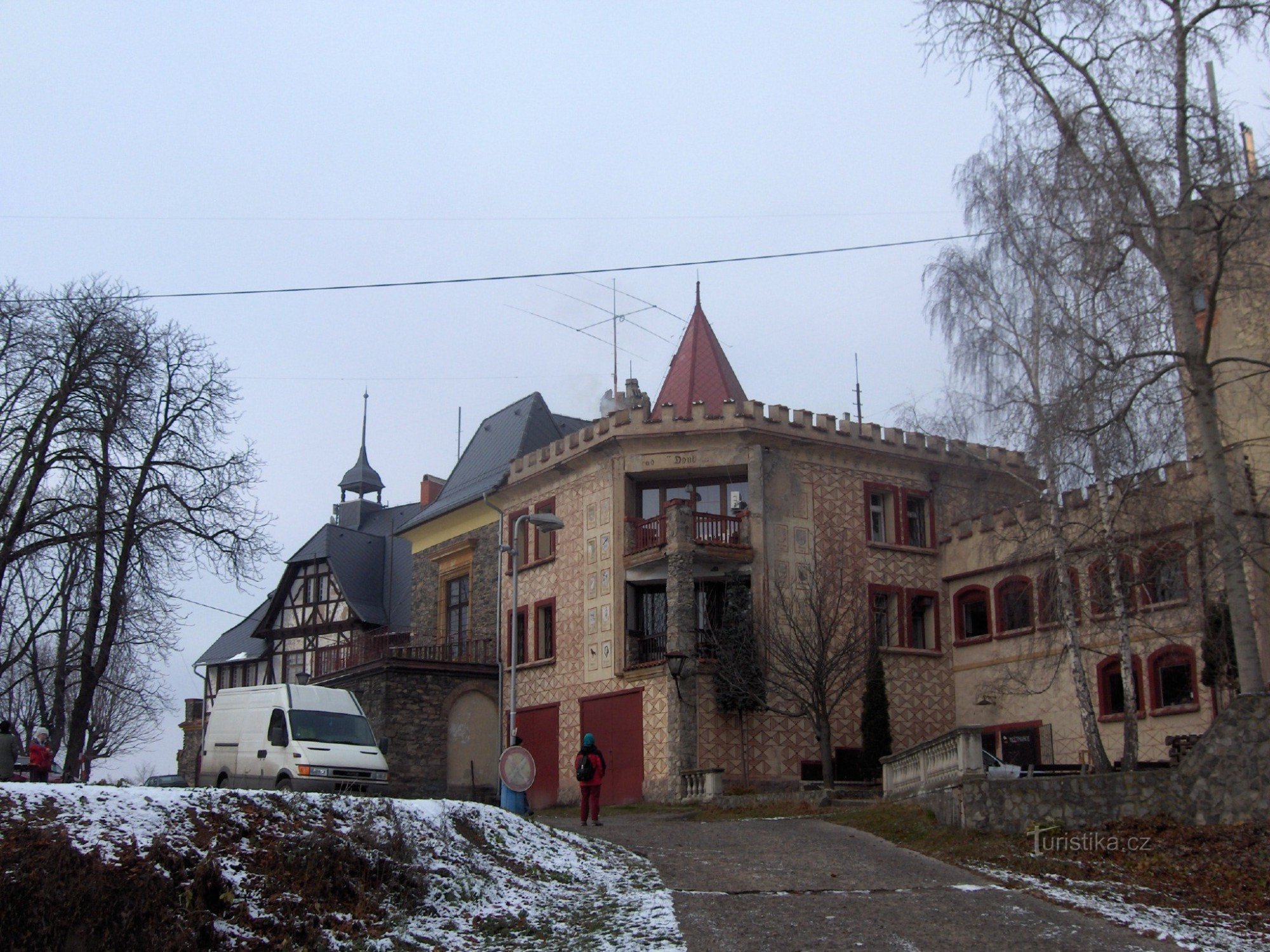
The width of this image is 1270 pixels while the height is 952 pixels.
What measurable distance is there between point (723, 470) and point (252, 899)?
2288 centimetres

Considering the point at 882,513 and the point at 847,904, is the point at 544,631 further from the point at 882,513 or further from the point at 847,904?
the point at 847,904

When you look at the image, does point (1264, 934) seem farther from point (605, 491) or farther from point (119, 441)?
point (605, 491)

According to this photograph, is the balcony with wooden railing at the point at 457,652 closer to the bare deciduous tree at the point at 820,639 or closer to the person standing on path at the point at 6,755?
the bare deciduous tree at the point at 820,639

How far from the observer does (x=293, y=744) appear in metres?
22.9

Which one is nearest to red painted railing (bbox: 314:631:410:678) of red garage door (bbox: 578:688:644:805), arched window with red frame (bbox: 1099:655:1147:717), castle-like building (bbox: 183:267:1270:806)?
castle-like building (bbox: 183:267:1270:806)

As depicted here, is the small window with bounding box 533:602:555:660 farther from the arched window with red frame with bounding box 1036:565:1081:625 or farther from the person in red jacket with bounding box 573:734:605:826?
the person in red jacket with bounding box 573:734:605:826

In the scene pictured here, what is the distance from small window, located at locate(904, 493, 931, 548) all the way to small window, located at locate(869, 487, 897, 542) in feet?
1.48

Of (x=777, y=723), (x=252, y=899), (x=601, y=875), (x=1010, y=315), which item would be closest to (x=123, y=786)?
(x=252, y=899)

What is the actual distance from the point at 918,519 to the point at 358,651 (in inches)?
724

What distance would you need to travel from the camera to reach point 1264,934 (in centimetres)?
1162

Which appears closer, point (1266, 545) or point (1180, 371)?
point (1266, 545)

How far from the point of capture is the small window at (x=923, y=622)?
112 ft

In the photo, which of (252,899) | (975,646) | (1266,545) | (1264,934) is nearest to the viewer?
(252,899)

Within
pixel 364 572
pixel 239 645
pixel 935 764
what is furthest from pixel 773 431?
pixel 239 645
